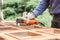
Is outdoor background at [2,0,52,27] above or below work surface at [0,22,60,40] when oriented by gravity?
below

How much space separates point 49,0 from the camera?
2.86 metres

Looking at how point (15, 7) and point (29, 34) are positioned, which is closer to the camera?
point (29, 34)

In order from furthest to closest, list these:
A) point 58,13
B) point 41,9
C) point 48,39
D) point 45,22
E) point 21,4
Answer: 1. point 21,4
2. point 45,22
3. point 41,9
4. point 58,13
5. point 48,39

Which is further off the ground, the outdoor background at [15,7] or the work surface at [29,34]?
the work surface at [29,34]

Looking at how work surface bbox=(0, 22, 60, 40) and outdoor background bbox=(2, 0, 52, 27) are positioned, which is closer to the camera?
work surface bbox=(0, 22, 60, 40)

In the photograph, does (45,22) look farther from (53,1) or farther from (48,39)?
(48,39)

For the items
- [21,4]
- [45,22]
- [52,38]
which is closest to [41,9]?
[52,38]

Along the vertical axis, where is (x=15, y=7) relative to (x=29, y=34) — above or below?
below

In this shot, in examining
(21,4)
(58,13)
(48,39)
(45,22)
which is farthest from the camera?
(21,4)

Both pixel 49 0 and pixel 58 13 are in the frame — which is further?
pixel 49 0

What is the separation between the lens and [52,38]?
1.52 m

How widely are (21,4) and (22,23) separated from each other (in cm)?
929

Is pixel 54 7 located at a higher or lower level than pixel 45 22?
higher

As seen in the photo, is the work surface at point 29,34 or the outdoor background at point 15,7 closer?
the work surface at point 29,34
